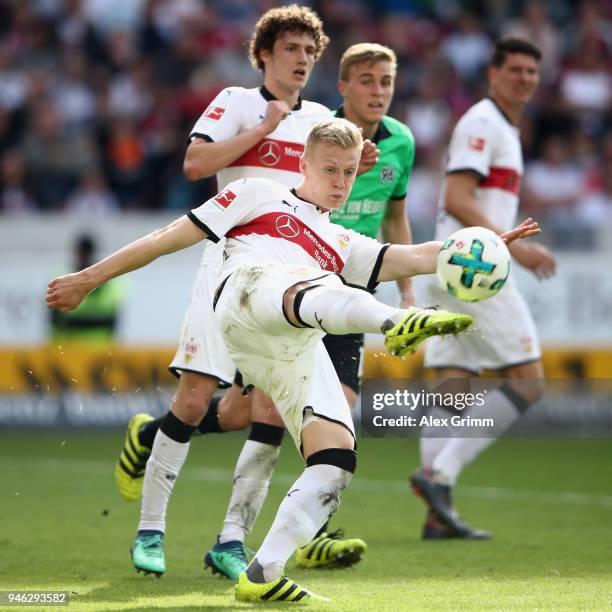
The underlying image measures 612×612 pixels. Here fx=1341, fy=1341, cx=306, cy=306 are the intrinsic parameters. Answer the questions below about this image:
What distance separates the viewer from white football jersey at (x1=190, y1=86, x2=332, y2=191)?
632 cm

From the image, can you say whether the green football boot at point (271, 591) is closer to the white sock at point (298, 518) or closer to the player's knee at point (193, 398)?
the white sock at point (298, 518)

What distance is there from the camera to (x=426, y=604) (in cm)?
500

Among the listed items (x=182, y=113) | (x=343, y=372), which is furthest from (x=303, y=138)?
(x=182, y=113)

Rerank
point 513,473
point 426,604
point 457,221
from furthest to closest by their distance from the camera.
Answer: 1. point 513,473
2. point 457,221
3. point 426,604

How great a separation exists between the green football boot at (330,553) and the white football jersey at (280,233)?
141 centimetres

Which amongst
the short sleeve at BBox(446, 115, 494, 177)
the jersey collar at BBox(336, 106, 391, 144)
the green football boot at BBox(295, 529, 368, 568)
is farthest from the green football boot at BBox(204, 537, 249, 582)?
the short sleeve at BBox(446, 115, 494, 177)

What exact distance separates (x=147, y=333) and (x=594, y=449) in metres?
4.67

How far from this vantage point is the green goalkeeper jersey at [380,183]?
677 cm

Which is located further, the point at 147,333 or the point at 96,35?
the point at 96,35

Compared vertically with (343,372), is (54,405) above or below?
below

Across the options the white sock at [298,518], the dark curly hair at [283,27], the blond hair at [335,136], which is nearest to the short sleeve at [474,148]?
A: the dark curly hair at [283,27]

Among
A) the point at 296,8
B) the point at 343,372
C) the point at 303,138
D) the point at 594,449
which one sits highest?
the point at 296,8

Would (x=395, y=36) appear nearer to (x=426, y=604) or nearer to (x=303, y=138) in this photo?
(x=303, y=138)

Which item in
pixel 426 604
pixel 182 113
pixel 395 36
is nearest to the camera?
pixel 426 604
